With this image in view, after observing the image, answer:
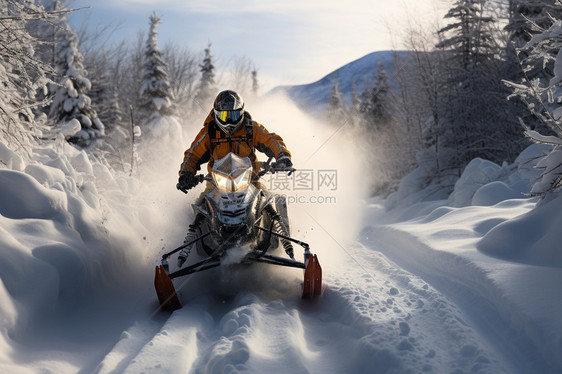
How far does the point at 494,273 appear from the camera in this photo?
15.1 feet

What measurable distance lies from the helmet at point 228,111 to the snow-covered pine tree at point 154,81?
70.6 feet

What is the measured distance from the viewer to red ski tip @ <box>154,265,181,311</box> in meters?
4.92

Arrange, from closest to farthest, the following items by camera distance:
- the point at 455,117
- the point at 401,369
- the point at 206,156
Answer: the point at 401,369, the point at 206,156, the point at 455,117

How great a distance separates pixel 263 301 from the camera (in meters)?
4.98

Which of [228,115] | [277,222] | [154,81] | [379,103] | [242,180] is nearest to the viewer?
[242,180]

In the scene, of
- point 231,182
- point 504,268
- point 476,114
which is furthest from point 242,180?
point 476,114

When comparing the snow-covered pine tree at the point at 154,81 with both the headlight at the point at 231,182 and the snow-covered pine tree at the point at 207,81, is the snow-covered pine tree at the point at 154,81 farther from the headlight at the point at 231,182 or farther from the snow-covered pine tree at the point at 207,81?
the headlight at the point at 231,182

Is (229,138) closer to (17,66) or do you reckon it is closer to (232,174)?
(232,174)

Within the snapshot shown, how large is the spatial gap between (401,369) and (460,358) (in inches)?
21.6

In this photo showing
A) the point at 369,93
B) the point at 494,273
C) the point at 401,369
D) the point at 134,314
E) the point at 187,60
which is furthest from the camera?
the point at 187,60

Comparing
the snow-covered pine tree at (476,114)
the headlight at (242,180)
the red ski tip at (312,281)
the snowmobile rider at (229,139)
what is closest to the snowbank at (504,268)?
the red ski tip at (312,281)

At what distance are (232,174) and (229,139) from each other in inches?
67.0

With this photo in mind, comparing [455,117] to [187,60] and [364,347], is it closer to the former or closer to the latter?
[364,347]

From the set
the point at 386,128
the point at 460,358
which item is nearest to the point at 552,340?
the point at 460,358
